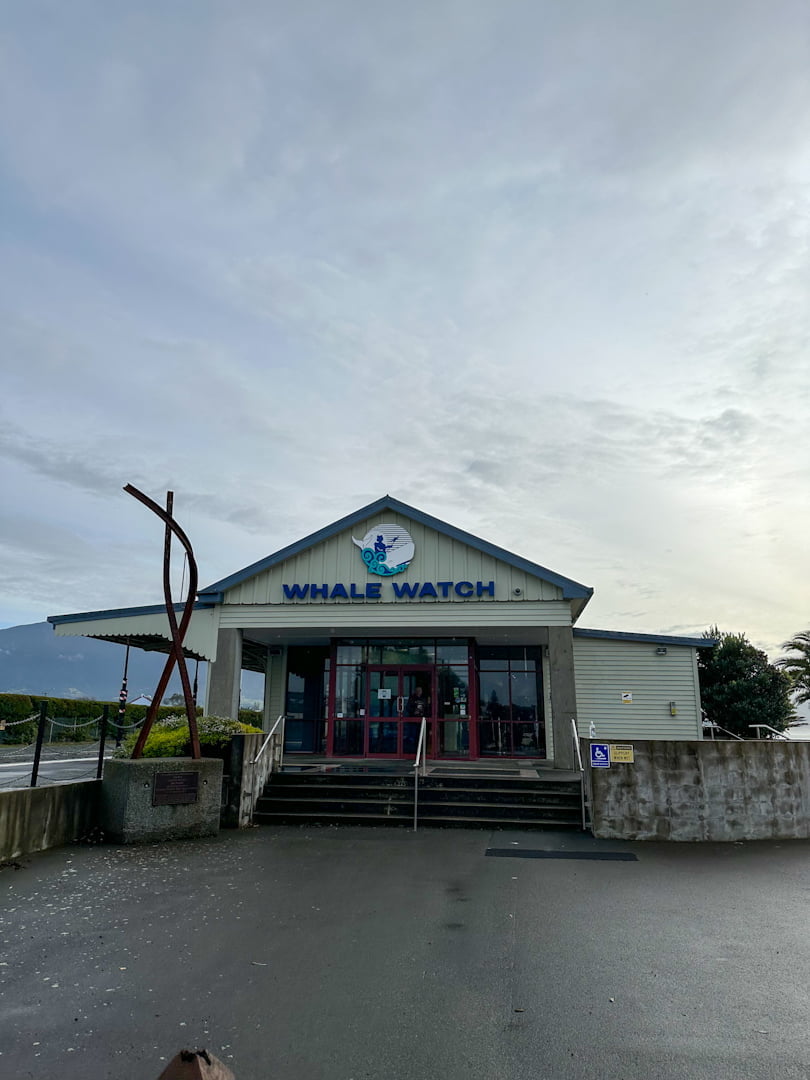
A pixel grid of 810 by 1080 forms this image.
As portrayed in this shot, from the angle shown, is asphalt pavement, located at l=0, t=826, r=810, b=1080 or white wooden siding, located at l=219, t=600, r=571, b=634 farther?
white wooden siding, located at l=219, t=600, r=571, b=634

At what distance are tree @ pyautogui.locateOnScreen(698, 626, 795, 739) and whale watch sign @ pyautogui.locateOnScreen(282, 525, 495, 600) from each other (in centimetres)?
1202

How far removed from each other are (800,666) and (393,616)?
24.3 metres

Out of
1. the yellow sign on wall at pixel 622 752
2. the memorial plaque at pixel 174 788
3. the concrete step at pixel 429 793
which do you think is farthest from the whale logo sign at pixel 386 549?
the memorial plaque at pixel 174 788

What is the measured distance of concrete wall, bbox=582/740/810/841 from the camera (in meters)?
10.7

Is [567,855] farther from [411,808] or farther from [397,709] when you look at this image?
[397,709]

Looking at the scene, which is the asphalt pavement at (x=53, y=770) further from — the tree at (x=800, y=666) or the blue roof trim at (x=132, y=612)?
the tree at (x=800, y=666)

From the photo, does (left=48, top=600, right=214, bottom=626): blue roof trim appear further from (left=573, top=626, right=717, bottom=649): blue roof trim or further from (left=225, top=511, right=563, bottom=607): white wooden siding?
(left=573, top=626, right=717, bottom=649): blue roof trim

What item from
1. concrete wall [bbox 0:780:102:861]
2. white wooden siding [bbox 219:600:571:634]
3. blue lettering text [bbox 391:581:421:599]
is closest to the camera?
concrete wall [bbox 0:780:102:861]

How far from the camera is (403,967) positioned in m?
5.26

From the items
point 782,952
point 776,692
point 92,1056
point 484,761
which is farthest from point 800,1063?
point 776,692

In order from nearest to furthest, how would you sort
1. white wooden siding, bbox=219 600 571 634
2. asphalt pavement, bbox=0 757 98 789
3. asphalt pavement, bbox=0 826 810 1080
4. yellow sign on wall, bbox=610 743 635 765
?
1. asphalt pavement, bbox=0 826 810 1080
2. yellow sign on wall, bbox=610 743 635 765
3. asphalt pavement, bbox=0 757 98 789
4. white wooden siding, bbox=219 600 571 634

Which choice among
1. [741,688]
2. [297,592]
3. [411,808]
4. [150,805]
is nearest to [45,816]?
[150,805]

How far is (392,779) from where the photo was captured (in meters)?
12.6

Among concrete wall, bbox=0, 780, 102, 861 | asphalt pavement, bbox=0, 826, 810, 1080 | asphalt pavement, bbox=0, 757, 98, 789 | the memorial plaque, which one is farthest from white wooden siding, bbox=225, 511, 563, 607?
asphalt pavement, bbox=0, 826, 810, 1080
